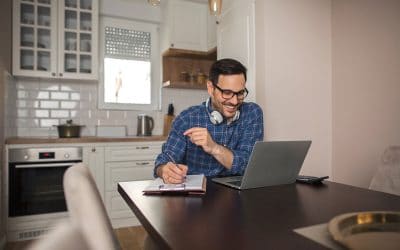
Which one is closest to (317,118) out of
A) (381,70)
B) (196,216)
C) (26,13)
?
(381,70)

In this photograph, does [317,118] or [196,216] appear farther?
[317,118]

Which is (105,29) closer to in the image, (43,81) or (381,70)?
(43,81)

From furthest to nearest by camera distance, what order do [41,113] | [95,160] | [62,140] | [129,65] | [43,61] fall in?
[129,65] → [41,113] → [43,61] → [95,160] → [62,140]

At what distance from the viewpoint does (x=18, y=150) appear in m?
2.60

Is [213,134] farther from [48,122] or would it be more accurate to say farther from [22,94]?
[22,94]

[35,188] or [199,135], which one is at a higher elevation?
[199,135]

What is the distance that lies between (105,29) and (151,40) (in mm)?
572

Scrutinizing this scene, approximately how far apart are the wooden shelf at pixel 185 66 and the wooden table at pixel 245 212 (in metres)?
2.57

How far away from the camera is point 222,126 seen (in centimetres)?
167

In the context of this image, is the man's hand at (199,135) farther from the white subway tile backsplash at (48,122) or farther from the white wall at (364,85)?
the white subway tile backsplash at (48,122)

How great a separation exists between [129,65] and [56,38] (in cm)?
90

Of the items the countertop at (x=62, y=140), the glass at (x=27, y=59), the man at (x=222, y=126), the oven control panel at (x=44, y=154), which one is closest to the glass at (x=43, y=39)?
the glass at (x=27, y=59)

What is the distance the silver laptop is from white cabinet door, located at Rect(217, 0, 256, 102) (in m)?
1.13

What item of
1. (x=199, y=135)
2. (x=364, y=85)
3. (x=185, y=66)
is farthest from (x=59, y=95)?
(x=364, y=85)
